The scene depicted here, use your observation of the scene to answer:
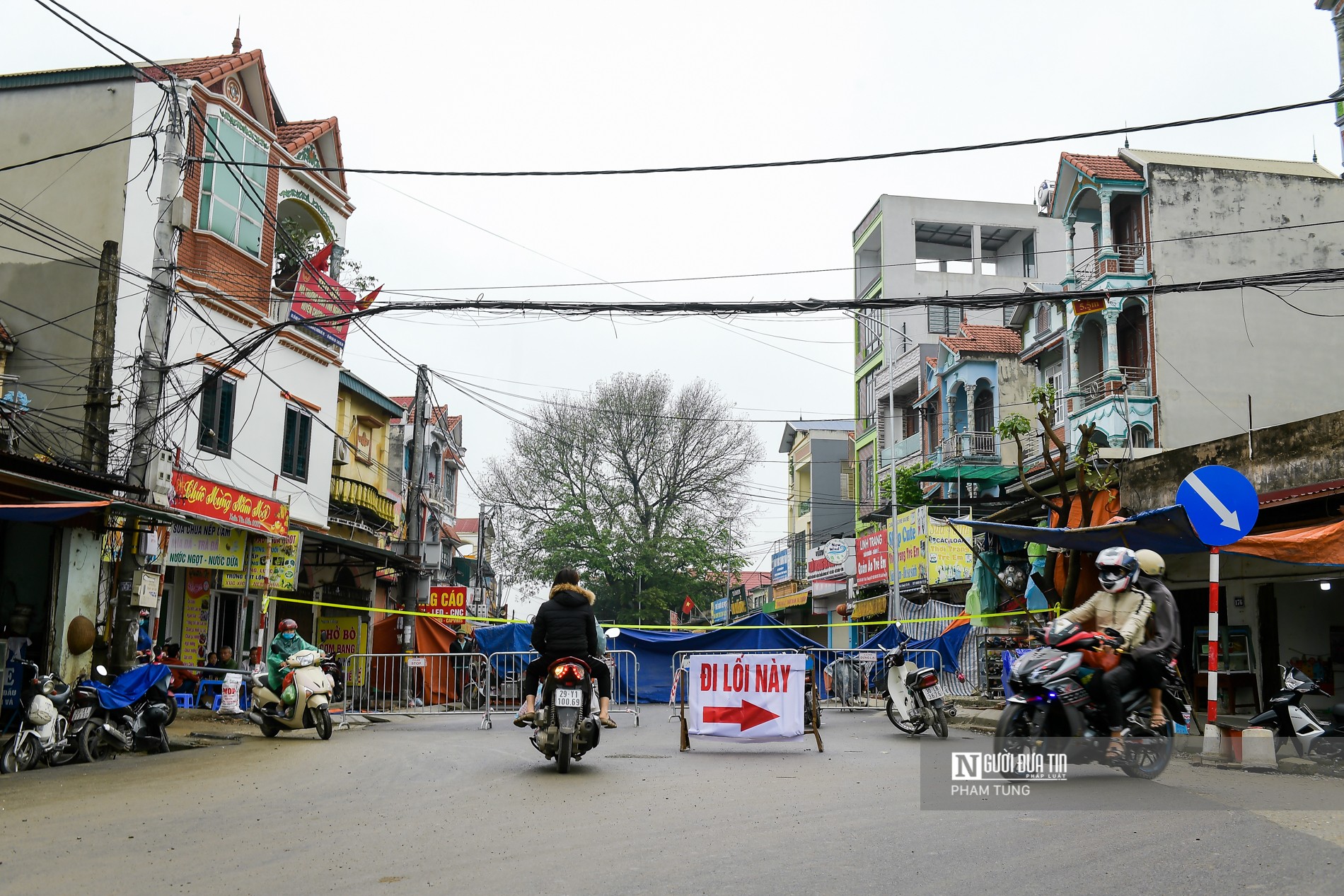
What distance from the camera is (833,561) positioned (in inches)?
1756

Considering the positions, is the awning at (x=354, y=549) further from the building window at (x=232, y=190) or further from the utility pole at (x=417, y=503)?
the building window at (x=232, y=190)

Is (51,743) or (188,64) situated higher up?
(188,64)

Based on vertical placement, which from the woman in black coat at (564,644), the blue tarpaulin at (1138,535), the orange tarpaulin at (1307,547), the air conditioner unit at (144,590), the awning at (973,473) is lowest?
the woman in black coat at (564,644)

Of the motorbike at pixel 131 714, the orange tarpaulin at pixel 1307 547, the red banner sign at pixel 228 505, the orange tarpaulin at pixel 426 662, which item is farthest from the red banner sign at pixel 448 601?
the orange tarpaulin at pixel 1307 547

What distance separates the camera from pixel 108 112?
2019 cm

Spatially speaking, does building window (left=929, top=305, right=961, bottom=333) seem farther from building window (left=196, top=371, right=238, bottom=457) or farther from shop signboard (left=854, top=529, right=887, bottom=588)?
building window (left=196, top=371, right=238, bottom=457)

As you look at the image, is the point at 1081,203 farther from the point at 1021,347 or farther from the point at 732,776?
the point at 732,776

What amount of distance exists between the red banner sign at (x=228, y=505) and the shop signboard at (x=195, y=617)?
2770mm

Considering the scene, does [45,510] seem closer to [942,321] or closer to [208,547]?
[208,547]

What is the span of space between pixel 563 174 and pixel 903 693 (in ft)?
26.8

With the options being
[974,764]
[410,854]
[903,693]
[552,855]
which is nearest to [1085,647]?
[974,764]

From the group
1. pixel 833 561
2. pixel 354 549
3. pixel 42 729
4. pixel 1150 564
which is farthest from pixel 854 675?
pixel 833 561

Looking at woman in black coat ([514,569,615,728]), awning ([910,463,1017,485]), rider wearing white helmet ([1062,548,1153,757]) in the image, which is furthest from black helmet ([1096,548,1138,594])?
awning ([910,463,1017,485])

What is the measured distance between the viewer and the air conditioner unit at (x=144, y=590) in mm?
15000
